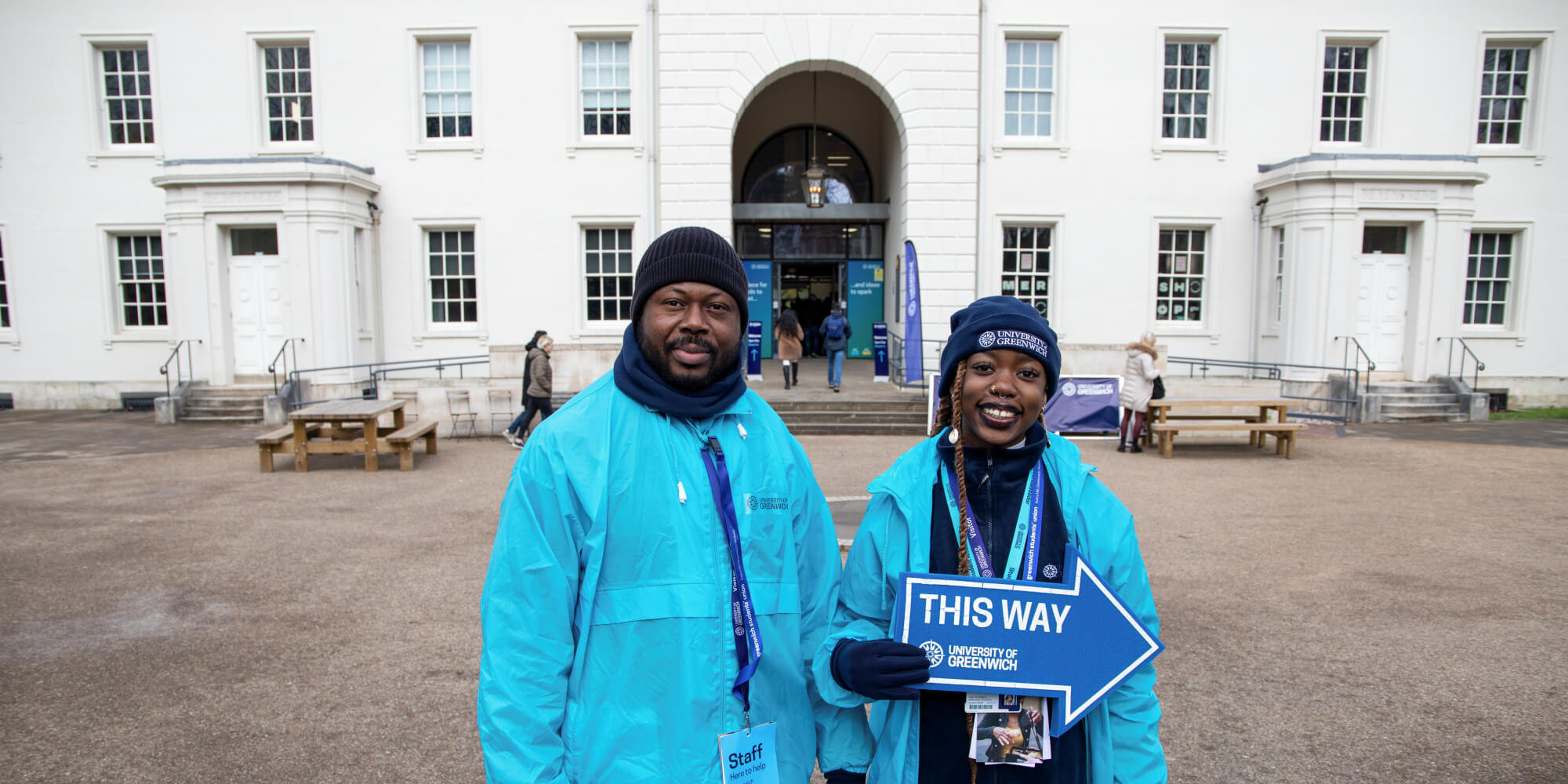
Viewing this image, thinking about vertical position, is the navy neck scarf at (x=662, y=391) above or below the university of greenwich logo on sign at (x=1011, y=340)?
below

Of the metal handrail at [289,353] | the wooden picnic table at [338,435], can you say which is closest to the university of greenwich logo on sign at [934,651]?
the wooden picnic table at [338,435]

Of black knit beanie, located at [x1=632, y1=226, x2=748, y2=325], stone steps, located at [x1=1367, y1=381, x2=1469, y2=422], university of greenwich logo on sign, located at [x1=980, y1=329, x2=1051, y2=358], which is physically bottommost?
stone steps, located at [x1=1367, y1=381, x2=1469, y2=422]

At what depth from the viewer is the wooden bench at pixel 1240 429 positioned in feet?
34.8

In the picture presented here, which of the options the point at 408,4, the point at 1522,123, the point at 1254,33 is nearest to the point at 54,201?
the point at 408,4

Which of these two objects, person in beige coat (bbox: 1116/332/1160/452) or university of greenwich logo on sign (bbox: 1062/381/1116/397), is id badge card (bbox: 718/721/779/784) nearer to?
person in beige coat (bbox: 1116/332/1160/452)

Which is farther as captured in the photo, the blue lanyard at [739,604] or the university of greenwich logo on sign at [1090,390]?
the university of greenwich logo on sign at [1090,390]

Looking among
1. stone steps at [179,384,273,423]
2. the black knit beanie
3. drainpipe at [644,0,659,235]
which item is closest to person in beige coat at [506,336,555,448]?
drainpipe at [644,0,659,235]

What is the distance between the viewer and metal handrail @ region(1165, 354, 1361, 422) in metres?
14.4

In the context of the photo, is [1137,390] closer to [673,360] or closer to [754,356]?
[754,356]

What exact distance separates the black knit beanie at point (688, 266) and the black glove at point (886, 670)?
806 mm

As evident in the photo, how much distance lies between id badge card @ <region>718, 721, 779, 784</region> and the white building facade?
1476cm

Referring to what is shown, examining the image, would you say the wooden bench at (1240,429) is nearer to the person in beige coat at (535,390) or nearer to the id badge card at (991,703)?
the person in beige coat at (535,390)

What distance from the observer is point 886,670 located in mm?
1821

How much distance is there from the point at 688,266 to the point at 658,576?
0.70 meters
